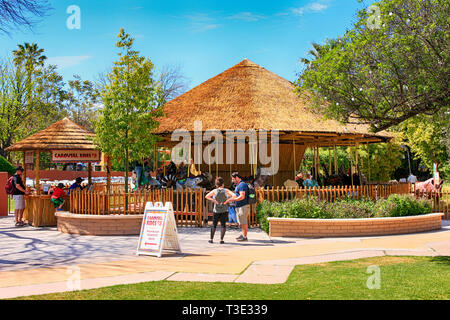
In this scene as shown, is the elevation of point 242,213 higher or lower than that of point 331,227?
higher

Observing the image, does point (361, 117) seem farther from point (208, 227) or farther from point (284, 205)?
point (208, 227)

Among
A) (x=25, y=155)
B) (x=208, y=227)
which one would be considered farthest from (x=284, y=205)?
(x=25, y=155)

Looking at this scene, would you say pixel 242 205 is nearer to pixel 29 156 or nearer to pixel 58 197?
pixel 58 197

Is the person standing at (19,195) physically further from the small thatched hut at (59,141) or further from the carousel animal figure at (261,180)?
the carousel animal figure at (261,180)

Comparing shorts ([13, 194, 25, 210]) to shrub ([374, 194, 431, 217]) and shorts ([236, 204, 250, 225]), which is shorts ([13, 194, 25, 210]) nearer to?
shorts ([236, 204, 250, 225])

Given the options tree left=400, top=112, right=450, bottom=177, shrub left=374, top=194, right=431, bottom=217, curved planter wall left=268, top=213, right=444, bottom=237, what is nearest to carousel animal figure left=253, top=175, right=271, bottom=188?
shrub left=374, top=194, right=431, bottom=217

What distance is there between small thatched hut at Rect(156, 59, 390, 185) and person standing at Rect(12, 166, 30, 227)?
5.81m

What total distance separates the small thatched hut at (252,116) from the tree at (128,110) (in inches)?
85.0

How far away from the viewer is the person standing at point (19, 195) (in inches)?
625

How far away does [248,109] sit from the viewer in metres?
19.2

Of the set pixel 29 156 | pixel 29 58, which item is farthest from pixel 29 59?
pixel 29 156

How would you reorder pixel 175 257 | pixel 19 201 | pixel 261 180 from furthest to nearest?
pixel 261 180
pixel 19 201
pixel 175 257

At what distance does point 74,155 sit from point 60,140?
2.81ft
